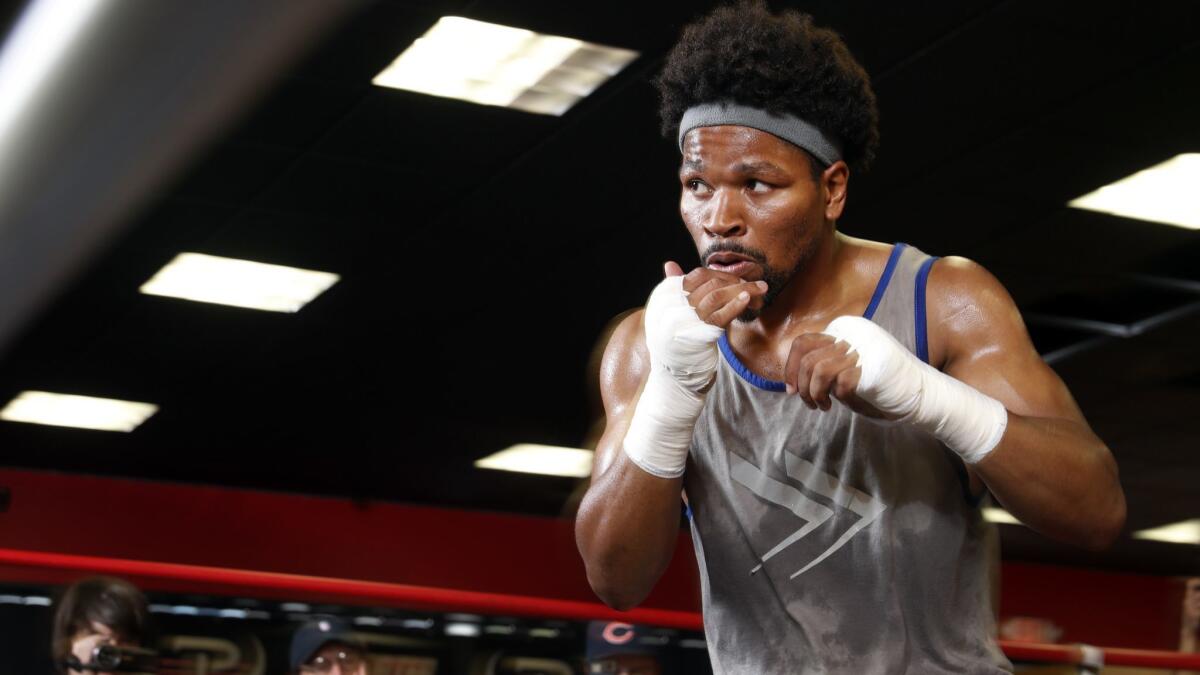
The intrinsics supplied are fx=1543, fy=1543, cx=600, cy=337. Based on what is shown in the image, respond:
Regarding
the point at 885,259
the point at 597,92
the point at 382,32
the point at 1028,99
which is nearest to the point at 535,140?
the point at 597,92

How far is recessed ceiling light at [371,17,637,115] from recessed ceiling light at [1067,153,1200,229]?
1.83m

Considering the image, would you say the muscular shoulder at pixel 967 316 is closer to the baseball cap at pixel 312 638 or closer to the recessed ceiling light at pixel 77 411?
the baseball cap at pixel 312 638

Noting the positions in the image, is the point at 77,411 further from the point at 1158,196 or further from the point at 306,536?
the point at 1158,196

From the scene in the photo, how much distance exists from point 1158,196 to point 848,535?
4.12m

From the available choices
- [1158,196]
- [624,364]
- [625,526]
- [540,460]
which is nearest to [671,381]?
[625,526]

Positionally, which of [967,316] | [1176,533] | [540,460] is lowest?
[967,316]

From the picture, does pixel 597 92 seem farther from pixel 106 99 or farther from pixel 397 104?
pixel 106 99

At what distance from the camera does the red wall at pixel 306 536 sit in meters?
9.13

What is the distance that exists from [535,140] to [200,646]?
3.09 metres

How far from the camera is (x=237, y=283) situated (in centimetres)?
634

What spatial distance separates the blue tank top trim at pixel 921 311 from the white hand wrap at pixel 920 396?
0.11 metres

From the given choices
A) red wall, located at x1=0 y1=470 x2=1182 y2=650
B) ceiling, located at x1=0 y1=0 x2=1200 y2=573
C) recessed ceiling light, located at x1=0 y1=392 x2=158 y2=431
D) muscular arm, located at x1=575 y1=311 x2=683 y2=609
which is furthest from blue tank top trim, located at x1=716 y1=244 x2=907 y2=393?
red wall, located at x1=0 y1=470 x2=1182 y2=650

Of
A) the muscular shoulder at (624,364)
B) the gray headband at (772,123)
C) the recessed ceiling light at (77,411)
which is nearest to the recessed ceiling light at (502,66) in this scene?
the muscular shoulder at (624,364)

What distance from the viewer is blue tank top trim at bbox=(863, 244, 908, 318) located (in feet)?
4.88
